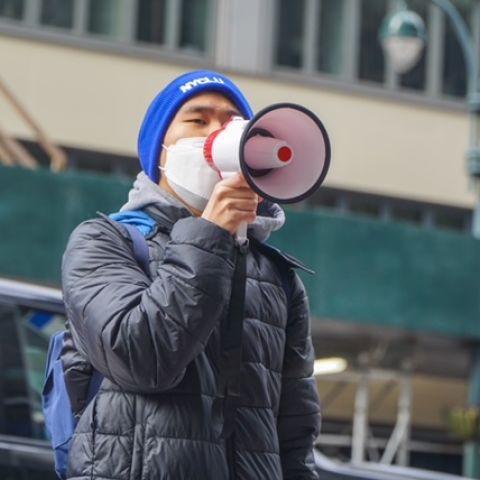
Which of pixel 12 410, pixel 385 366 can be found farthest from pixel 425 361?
pixel 12 410

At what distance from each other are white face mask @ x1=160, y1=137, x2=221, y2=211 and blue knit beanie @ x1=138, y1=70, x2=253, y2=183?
124 mm

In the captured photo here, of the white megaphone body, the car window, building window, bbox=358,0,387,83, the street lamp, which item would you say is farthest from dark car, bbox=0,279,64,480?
building window, bbox=358,0,387,83

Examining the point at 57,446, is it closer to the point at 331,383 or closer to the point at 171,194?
the point at 171,194

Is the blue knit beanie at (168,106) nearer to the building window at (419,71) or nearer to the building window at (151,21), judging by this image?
the building window at (151,21)

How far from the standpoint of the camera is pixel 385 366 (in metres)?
22.4

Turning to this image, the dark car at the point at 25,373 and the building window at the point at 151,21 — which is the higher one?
the building window at the point at 151,21

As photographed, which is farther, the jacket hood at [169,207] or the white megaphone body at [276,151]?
the jacket hood at [169,207]

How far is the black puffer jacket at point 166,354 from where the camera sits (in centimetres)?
337

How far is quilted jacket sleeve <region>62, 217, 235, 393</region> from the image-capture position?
11.0 feet

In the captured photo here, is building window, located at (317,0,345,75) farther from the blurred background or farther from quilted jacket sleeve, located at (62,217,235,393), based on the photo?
quilted jacket sleeve, located at (62,217,235,393)

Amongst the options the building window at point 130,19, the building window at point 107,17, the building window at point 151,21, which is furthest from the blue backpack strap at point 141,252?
the building window at point 151,21

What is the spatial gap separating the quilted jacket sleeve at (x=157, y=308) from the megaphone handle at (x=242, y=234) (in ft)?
0.21

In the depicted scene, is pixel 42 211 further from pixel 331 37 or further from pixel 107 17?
pixel 331 37

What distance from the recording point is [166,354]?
3.35 meters
